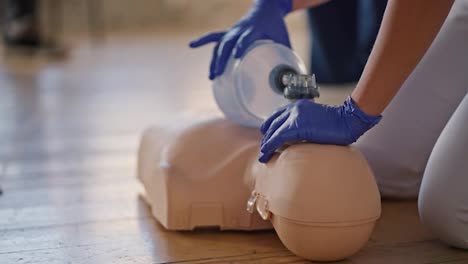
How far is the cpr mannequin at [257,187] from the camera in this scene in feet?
2.76

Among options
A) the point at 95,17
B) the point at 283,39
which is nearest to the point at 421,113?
the point at 283,39

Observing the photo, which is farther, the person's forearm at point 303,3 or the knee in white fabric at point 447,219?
the person's forearm at point 303,3

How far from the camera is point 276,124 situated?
0.89 meters

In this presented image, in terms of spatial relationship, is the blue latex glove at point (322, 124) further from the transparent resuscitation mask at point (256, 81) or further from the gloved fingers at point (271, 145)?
the transparent resuscitation mask at point (256, 81)

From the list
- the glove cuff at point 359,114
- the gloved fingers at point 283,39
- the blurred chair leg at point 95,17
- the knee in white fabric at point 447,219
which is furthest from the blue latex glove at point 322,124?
the blurred chair leg at point 95,17

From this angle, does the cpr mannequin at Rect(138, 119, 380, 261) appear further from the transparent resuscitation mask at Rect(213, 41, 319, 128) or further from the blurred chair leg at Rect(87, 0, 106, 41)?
the blurred chair leg at Rect(87, 0, 106, 41)

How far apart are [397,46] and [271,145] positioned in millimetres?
183

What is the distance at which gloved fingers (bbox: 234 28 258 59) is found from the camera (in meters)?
1.08

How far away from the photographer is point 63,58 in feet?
10.0

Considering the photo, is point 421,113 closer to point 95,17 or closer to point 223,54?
point 223,54

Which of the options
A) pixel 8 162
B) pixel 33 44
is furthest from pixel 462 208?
pixel 33 44

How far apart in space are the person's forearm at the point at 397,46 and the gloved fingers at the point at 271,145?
0.32 feet

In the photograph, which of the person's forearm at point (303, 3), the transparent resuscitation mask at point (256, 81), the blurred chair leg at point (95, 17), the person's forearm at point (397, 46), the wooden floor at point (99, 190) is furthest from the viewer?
the blurred chair leg at point (95, 17)

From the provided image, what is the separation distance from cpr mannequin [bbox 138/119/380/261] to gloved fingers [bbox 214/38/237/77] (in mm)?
78
